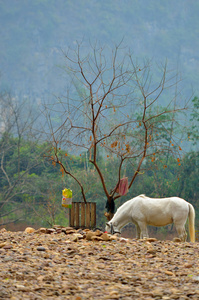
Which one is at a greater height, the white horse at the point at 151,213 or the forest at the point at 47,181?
the forest at the point at 47,181

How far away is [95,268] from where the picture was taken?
184 inches

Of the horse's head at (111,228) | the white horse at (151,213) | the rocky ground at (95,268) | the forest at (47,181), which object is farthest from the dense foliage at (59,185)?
the rocky ground at (95,268)

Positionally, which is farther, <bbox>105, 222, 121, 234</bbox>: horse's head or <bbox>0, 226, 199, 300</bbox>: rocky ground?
<bbox>105, 222, 121, 234</bbox>: horse's head

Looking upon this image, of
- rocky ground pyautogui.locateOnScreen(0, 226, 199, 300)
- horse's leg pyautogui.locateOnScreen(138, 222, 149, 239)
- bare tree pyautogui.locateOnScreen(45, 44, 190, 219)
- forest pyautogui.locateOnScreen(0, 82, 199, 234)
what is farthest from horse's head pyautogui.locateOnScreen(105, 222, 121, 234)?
forest pyautogui.locateOnScreen(0, 82, 199, 234)

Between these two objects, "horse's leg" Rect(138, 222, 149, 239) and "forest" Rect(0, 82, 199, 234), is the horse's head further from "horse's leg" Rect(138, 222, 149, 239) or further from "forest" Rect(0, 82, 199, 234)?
"forest" Rect(0, 82, 199, 234)

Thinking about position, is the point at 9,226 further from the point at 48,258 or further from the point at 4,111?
the point at 48,258

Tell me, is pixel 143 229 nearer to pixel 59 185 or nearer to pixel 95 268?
pixel 95 268

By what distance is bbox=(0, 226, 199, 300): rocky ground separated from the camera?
3.70 metres

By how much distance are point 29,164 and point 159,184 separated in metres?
6.78

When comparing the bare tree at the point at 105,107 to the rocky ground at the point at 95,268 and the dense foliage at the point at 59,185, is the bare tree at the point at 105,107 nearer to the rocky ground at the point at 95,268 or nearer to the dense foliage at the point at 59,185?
the rocky ground at the point at 95,268

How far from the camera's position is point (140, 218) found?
27.2 feet

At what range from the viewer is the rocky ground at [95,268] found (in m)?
3.70

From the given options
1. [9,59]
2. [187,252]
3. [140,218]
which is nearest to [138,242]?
[187,252]

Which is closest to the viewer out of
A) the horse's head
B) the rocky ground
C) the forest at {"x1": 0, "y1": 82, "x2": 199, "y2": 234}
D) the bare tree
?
the rocky ground
